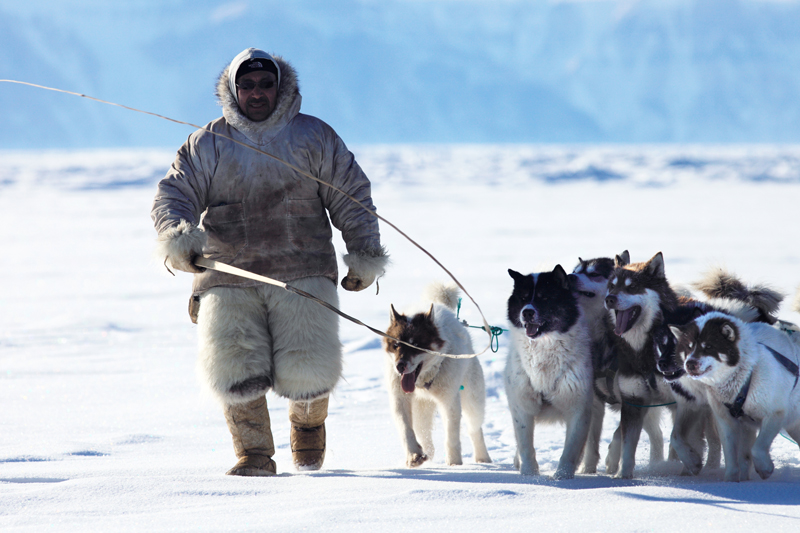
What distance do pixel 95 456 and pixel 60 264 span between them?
34.9 ft

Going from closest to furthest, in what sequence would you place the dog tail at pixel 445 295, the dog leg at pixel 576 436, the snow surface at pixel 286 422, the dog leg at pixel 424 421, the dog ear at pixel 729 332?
1. the snow surface at pixel 286 422
2. the dog ear at pixel 729 332
3. the dog leg at pixel 576 436
4. the dog leg at pixel 424 421
5. the dog tail at pixel 445 295

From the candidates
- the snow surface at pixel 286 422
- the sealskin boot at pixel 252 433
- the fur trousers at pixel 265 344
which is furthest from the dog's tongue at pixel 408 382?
the sealskin boot at pixel 252 433

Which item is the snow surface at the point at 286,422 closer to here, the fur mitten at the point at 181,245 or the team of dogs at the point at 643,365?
the team of dogs at the point at 643,365

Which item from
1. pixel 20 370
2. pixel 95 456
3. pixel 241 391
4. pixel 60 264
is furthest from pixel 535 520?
pixel 60 264

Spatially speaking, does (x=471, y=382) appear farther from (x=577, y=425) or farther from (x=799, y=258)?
(x=799, y=258)

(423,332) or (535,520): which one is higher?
(423,332)

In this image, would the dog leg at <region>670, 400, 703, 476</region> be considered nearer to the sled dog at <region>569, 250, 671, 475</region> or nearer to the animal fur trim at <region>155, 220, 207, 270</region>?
the sled dog at <region>569, 250, 671, 475</region>

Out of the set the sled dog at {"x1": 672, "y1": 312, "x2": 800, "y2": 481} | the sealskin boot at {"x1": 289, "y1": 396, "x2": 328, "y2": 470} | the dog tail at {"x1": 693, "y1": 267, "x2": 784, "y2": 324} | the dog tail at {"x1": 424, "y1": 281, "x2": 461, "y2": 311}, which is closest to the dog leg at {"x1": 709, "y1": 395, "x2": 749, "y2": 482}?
the sled dog at {"x1": 672, "y1": 312, "x2": 800, "y2": 481}

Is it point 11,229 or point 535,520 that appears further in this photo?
point 11,229

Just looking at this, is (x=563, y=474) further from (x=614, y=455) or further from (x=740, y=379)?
(x=740, y=379)

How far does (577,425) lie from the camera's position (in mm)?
3738

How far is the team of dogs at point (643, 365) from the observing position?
11.0 ft

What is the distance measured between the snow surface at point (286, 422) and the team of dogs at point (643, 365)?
201 millimetres

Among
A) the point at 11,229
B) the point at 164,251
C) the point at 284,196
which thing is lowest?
the point at 164,251
